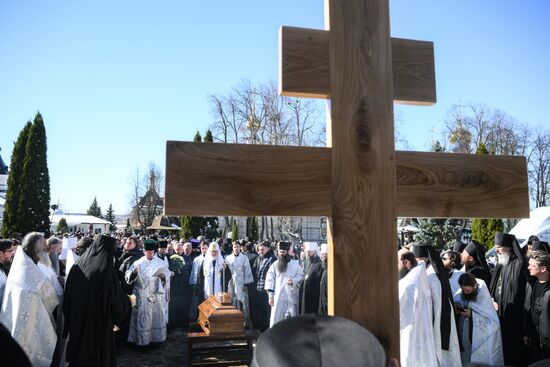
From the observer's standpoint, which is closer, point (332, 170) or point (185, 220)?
point (332, 170)

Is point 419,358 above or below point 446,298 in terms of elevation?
below

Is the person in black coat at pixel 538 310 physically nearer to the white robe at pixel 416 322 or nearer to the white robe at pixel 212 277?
the white robe at pixel 416 322

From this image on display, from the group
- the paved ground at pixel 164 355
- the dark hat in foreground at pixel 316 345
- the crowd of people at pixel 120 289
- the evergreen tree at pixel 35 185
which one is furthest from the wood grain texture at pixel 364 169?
the evergreen tree at pixel 35 185

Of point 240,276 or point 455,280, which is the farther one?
point 240,276

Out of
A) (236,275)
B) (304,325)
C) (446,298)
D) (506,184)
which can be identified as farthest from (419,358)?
(236,275)

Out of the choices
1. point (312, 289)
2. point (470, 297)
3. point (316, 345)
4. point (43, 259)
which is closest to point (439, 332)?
point (470, 297)

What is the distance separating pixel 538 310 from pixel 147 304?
24.6 ft

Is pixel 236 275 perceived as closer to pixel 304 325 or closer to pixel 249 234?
pixel 304 325

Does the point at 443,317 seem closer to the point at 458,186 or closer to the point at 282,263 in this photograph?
the point at 458,186

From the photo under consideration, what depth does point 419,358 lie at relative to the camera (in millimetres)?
5125

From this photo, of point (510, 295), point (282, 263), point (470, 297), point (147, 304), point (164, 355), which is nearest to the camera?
point (470, 297)

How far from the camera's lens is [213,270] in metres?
12.4

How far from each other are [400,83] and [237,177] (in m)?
0.88

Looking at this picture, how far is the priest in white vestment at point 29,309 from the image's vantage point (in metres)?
5.53
